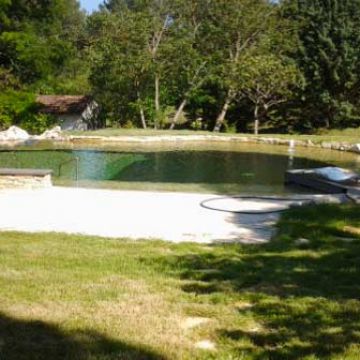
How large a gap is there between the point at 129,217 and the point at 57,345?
5.69 metres

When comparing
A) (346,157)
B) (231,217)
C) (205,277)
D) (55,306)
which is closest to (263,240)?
(231,217)

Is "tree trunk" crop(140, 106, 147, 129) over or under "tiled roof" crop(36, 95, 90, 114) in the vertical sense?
under

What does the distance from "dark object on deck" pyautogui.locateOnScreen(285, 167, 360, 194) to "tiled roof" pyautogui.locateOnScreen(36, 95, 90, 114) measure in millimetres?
20851

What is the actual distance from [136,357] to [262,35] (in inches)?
1122

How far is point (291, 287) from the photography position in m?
4.94

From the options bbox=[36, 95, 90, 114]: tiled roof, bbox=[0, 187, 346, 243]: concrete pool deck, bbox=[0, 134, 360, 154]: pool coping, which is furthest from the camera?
bbox=[36, 95, 90, 114]: tiled roof

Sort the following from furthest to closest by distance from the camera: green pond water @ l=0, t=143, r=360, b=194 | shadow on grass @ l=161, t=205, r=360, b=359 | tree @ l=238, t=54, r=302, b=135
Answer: tree @ l=238, t=54, r=302, b=135
green pond water @ l=0, t=143, r=360, b=194
shadow on grass @ l=161, t=205, r=360, b=359

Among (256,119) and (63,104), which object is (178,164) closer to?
(256,119)

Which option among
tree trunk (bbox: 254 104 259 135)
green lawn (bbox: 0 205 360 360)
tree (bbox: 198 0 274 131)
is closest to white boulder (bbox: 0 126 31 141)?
tree (bbox: 198 0 274 131)

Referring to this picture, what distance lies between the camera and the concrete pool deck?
26.3ft

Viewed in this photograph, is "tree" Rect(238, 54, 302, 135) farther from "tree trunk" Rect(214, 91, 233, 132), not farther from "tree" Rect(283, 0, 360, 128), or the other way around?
"tree trunk" Rect(214, 91, 233, 132)

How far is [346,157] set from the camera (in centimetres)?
2097

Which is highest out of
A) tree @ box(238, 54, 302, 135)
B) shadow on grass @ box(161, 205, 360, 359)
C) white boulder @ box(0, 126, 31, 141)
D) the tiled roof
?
tree @ box(238, 54, 302, 135)

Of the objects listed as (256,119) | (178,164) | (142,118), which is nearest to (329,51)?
(256,119)
